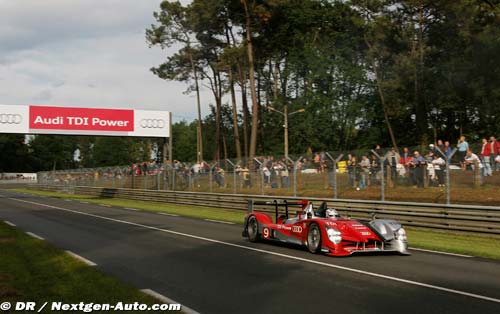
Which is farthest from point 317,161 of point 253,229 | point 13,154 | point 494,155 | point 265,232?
point 13,154

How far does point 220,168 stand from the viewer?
2852 cm

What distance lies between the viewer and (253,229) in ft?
44.5

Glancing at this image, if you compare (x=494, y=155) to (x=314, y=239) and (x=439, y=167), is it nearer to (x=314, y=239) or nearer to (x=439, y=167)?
(x=439, y=167)

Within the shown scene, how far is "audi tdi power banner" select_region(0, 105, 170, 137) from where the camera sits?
122 feet

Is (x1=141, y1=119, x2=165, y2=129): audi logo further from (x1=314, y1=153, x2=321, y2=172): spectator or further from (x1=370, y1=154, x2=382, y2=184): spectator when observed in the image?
(x1=370, y1=154, x2=382, y2=184): spectator

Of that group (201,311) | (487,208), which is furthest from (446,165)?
(201,311)

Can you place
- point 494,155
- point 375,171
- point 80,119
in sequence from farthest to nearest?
point 80,119 < point 375,171 < point 494,155

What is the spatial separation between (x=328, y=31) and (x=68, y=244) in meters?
50.5

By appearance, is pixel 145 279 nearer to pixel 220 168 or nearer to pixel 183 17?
pixel 220 168

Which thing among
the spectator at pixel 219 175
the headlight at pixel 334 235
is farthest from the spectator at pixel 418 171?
the spectator at pixel 219 175

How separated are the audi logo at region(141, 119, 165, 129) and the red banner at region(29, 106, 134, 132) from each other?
2.78 feet

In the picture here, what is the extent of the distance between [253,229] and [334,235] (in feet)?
10.3

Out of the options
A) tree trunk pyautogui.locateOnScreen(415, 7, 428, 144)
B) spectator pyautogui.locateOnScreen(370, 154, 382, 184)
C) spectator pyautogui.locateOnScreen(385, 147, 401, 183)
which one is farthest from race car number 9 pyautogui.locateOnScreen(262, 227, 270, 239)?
tree trunk pyautogui.locateOnScreen(415, 7, 428, 144)

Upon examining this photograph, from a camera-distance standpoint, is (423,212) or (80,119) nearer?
(423,212)
